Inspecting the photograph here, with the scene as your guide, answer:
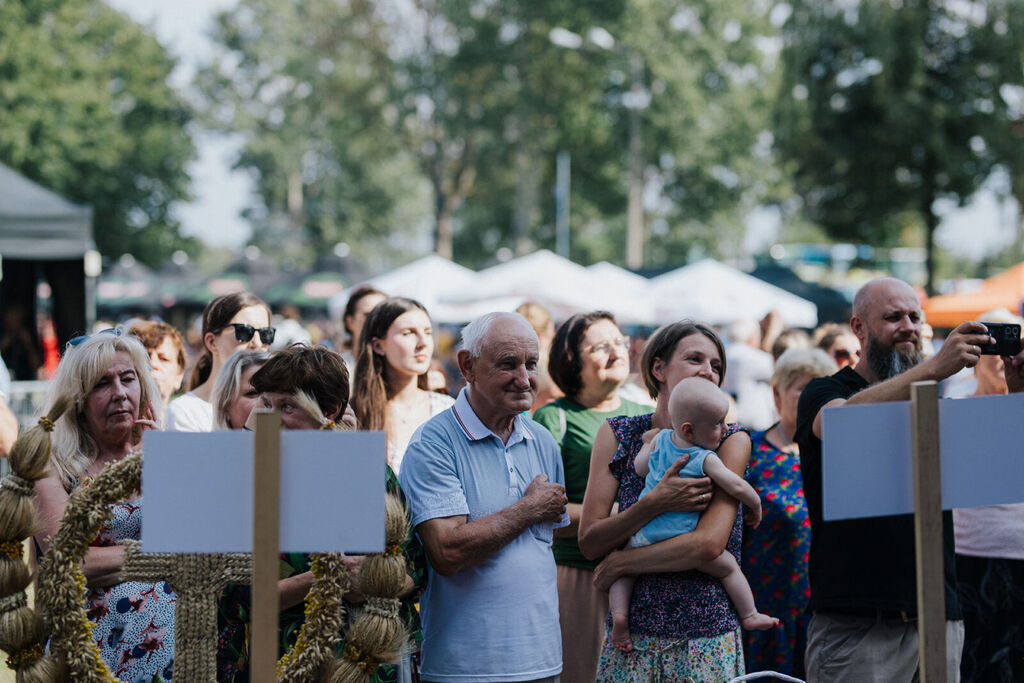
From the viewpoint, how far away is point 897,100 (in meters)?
21.8

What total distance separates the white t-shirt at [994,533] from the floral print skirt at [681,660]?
177 centimetres

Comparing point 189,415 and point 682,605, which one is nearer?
point 682,605

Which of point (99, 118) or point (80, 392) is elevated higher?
point (99, 118)

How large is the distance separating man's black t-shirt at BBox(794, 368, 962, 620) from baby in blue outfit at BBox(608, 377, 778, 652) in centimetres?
31

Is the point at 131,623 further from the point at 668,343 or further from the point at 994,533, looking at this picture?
the point at 994,533

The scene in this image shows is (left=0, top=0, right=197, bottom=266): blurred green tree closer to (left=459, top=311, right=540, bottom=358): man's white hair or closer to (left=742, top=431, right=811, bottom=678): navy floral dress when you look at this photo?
(left=742, top=431, right=811, bottom=678): navy floral dress

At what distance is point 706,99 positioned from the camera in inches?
1375

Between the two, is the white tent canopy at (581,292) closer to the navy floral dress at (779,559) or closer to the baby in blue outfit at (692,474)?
the navy floral dress at (779,559)

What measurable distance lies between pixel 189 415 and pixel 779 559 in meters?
A: 2.77

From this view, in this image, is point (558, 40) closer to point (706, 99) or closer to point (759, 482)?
point (706, 99)

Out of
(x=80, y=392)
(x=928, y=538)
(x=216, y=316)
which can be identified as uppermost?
(x=216, y=316)

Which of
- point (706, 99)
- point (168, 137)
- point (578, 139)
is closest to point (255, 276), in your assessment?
point (168, 137)

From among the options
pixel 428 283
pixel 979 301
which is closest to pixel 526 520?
pixel 428 283

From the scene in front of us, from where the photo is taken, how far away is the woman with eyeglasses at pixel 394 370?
4949 millimetres
